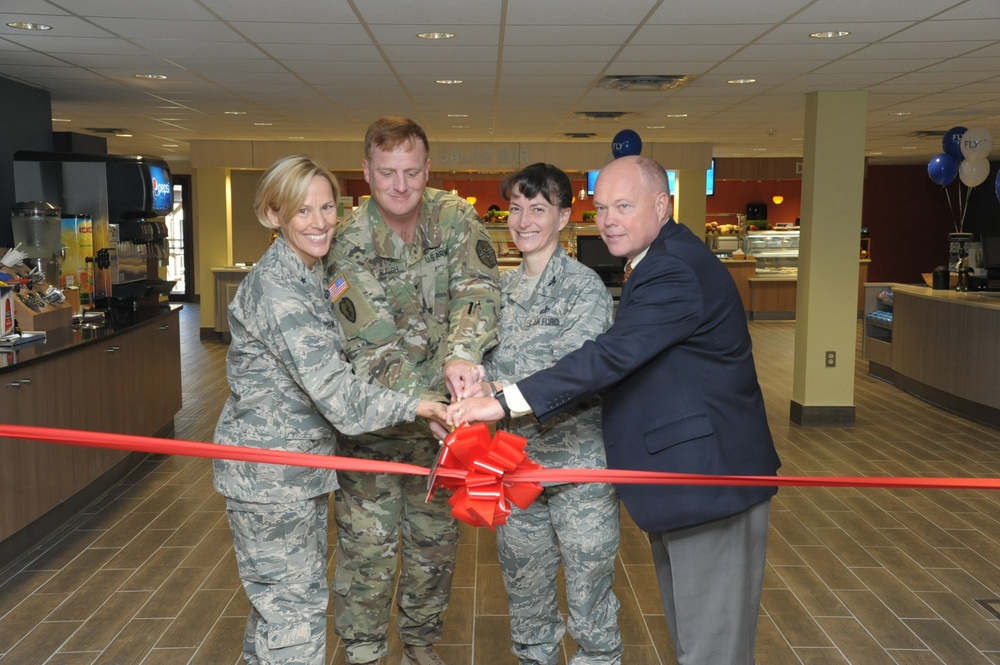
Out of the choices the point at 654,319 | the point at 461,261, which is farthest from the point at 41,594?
the point at 654,319

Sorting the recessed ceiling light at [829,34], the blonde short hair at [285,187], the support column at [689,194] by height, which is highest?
the recessed ceiling light at [829,34]

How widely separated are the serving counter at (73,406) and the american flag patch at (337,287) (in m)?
2.42

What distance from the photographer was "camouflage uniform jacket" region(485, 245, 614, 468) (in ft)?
9.33

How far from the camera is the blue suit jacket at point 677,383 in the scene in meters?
2.46

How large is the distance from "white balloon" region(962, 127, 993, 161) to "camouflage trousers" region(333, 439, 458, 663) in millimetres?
8568

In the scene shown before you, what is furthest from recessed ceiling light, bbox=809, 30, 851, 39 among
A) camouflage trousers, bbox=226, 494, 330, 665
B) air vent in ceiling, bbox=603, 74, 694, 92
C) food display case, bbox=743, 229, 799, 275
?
food display case, bbox=743, 229, 799, 275

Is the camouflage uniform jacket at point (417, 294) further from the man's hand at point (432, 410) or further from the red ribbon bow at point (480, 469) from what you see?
the red ribbon bow at point (480, 469)

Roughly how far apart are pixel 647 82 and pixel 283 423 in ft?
18.8

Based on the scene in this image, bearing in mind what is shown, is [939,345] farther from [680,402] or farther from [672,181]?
[680,402]

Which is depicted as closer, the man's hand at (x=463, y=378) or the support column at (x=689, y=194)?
the man's hand at (x=463, y=378)

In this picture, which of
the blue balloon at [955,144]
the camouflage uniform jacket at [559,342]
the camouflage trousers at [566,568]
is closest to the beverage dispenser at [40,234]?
the camouflage uniform jacket at [559,342]

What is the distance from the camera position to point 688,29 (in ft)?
18.0

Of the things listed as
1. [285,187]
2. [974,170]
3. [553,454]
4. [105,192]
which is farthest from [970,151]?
[285,187]

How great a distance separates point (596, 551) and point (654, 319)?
80 cm
